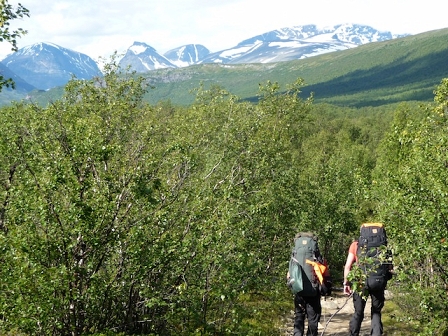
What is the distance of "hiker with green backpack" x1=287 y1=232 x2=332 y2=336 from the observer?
10188 mm

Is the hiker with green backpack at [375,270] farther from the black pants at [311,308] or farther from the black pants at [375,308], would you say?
the black pants at [311,308]

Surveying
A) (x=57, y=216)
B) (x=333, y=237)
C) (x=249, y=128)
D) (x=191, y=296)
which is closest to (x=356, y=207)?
(x=333, y=237)

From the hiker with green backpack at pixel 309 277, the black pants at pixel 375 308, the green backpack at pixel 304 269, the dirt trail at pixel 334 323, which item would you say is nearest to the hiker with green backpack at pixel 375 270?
the black pants at pixel 375 308

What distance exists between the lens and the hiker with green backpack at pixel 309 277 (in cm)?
1019

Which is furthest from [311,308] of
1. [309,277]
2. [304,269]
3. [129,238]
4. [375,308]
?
[129,238]

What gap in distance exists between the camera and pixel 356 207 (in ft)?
104

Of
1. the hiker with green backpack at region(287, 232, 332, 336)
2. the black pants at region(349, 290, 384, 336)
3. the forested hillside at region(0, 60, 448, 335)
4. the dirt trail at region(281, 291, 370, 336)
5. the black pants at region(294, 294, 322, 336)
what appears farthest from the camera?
the dirt trail at region(281, 291, 370, 336)

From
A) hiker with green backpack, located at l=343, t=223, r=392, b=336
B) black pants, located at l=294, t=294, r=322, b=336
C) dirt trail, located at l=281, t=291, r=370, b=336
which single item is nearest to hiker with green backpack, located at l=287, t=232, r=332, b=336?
black pants, located at l=294, t=294, r=322, b=336

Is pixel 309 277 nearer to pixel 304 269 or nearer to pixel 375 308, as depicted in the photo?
pixel 304 269

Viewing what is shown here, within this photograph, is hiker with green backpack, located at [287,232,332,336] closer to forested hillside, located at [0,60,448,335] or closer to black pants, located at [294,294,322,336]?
black pants, located at [294,294,322,336]

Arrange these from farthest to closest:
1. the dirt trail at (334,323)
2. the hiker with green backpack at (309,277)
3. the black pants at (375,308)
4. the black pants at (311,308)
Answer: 1. the dirt trail at (334,323)
2. the black pants at (375,308)
3. the black pants at (311,308)
4. the hiker with green backpack at (309,277)

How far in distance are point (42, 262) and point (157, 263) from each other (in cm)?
248

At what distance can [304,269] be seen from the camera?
1026 cm

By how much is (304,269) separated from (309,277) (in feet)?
0.69
